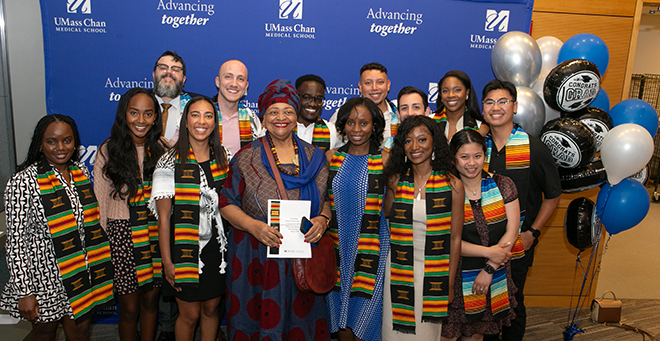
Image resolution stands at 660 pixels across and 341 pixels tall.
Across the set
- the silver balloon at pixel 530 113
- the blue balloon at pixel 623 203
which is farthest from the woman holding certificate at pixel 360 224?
the blue balloon at pixel 623 203

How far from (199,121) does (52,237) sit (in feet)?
3.43

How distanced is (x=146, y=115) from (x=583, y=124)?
304 cm

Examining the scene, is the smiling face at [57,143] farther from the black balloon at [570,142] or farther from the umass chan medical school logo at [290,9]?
the black balloon at [570,142]

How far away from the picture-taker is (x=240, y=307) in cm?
230

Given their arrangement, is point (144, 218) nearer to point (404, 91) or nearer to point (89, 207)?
point (89, 207)

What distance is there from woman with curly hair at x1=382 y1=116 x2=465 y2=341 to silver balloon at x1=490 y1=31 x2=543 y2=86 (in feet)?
4.49

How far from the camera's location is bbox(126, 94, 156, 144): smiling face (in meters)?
2.48

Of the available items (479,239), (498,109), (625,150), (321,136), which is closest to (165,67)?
(321,136)

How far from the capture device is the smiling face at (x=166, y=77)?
319 centimetres

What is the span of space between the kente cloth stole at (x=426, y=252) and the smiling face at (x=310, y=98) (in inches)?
41.1

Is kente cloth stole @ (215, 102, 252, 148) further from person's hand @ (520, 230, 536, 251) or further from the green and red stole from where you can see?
person's hand @ (520, 230, 536, 251)

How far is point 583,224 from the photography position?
3.15 meters

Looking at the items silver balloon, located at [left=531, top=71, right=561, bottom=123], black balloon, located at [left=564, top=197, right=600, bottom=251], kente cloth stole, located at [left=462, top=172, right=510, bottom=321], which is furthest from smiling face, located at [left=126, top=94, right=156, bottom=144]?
black balloon, located at [left=564, top=197, right=600, bottom=251]

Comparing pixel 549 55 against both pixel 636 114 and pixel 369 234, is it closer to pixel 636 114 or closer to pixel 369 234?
pixel 636 114
